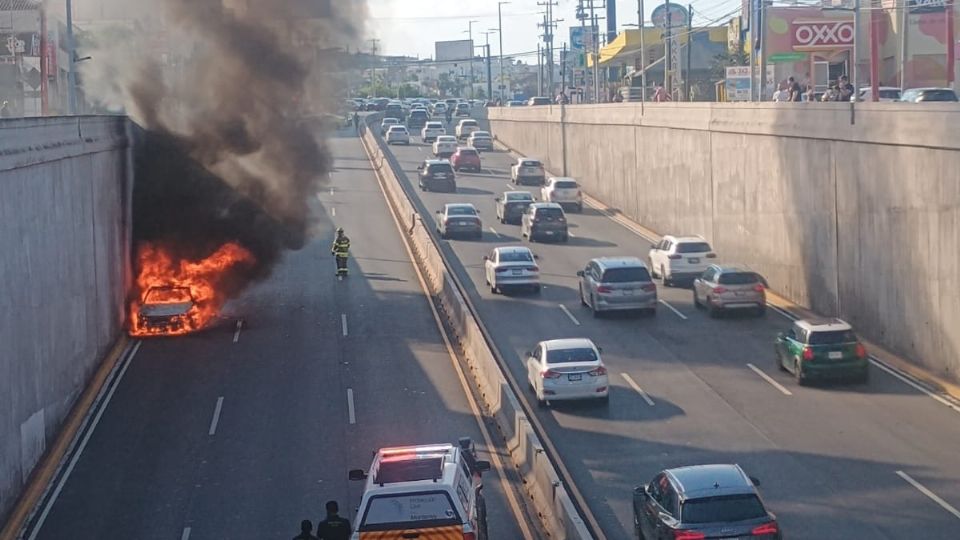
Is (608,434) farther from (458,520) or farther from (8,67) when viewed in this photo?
(8,67)

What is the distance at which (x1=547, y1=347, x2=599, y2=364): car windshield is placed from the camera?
27.2 meters

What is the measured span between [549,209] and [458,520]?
3555 centimetres

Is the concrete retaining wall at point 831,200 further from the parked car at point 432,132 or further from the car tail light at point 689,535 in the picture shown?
the parked car at point 432,132

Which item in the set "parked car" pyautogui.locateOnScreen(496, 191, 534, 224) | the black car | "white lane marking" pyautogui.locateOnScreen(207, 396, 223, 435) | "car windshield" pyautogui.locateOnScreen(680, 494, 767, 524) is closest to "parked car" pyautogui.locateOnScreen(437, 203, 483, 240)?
"parked car" pyautogui.locateOnScreen(496, 191, 534, 224)

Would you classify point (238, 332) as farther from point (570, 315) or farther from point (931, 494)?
point (931, 494)

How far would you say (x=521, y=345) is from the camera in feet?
109

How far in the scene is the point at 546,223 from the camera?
164ft

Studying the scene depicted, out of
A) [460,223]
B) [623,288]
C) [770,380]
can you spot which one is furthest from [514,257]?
[770,380]

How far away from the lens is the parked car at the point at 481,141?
90.5 meters

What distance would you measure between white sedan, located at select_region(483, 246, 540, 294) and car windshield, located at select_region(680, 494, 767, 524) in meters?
23.6

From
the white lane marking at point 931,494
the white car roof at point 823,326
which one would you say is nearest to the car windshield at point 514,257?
the white car roof at point 823,326

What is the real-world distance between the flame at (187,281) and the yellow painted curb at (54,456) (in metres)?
3.36

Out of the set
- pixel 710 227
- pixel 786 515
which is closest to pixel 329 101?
pixel 710 227

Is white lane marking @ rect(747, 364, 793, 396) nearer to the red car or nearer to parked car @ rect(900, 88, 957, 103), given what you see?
parked car @ rect(900, 88, 957, 103)
